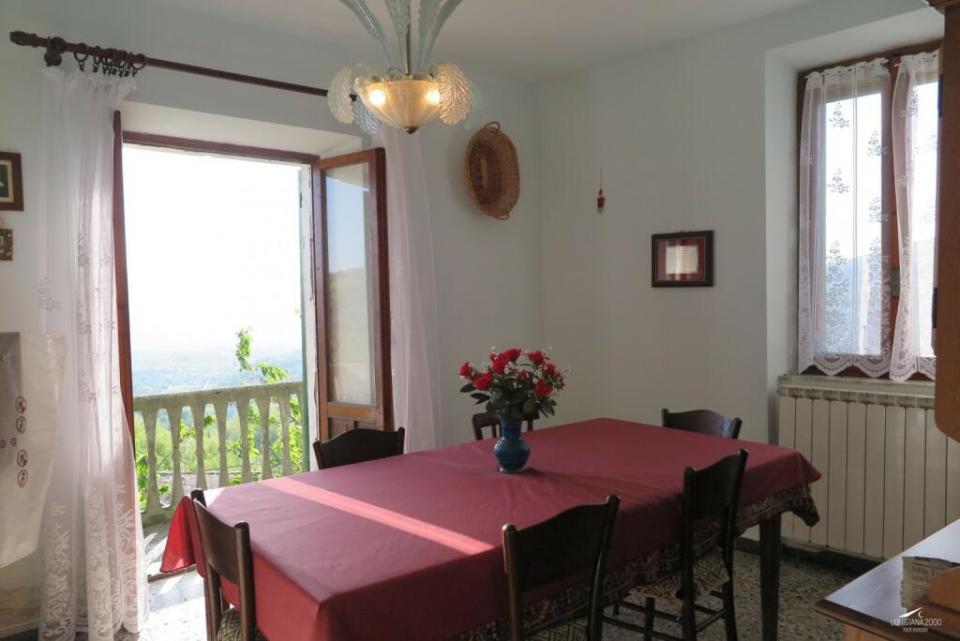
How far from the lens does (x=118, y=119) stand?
283 centimetres

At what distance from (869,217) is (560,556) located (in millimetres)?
2570

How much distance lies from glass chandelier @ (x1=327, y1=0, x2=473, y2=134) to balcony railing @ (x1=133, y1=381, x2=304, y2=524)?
256 centimetres

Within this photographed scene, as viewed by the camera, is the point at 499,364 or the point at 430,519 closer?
the point at 430,519

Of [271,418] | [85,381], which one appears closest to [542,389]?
[85,381]

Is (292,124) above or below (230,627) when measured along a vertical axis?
above

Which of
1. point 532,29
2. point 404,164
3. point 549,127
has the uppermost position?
point 532,29

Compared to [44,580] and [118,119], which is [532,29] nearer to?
[118,119]

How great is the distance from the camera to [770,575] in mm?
2463

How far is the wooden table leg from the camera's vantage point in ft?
8.09

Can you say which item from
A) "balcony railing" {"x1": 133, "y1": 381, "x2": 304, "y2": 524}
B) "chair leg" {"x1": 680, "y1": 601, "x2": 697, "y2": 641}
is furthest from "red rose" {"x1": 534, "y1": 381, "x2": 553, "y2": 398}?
"balcony railing" {"x1": 133, "y1": 381, "x2": 304, "y2": 524}

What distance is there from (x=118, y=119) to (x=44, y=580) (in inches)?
72.6

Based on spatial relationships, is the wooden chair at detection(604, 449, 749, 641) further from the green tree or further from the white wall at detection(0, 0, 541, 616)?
the green tree

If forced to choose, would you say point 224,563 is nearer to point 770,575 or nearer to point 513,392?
point 513,392

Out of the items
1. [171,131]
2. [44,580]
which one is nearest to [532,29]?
[171,131]
